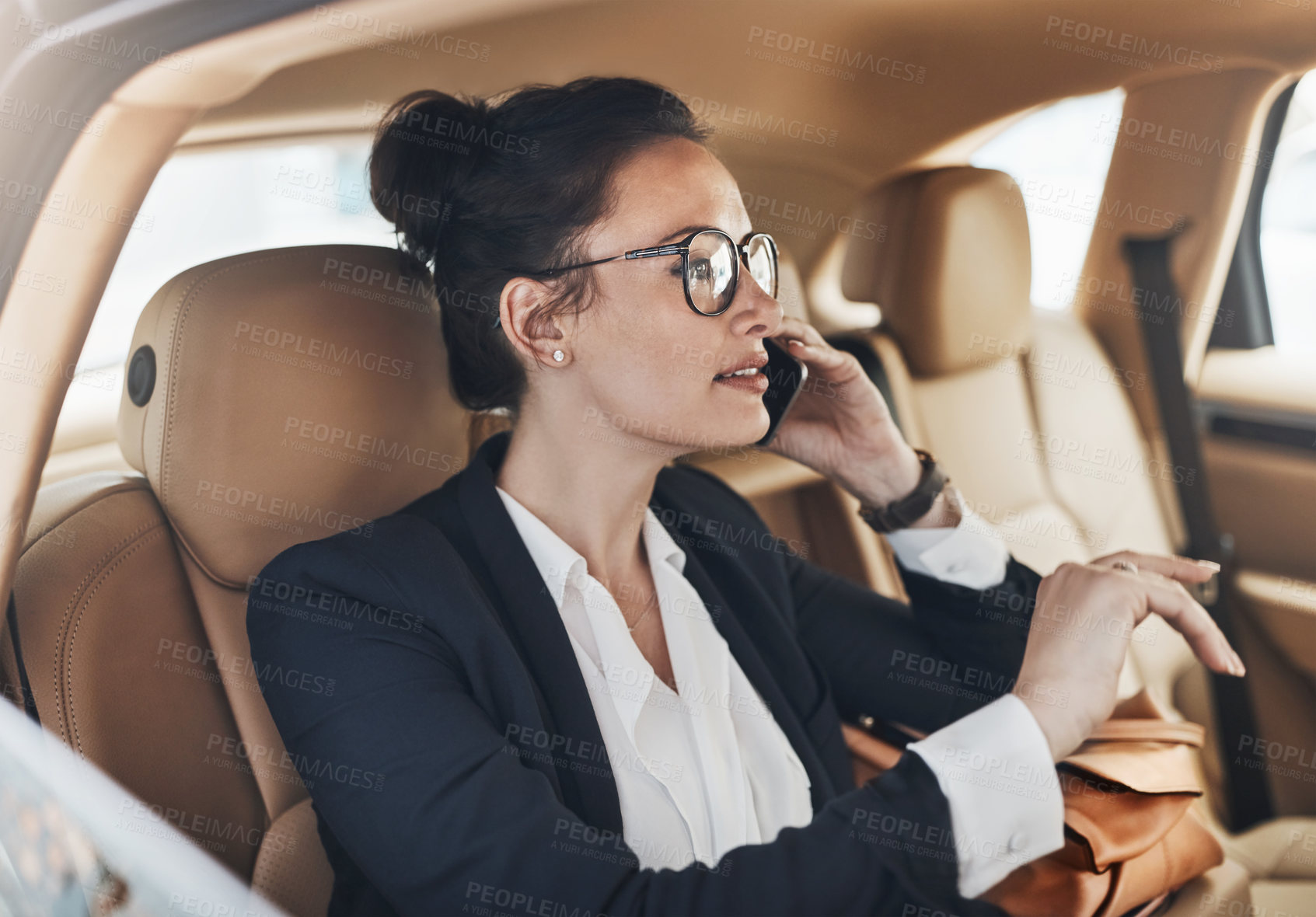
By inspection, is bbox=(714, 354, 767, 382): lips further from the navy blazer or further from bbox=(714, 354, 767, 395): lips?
the navy blazer

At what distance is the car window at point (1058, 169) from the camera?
1976 mm

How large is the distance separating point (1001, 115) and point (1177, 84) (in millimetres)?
385

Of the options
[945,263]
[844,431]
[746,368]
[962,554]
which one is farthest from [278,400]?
[945,263]

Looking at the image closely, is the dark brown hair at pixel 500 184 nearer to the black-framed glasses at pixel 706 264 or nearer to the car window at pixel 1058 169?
the black-framed glasses at pixel 706 264

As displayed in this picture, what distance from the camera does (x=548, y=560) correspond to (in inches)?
43.0

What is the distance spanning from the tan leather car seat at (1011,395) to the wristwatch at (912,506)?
60cm

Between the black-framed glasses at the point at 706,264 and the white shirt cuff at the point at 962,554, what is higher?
the black-framed glasses at the point at 706,264

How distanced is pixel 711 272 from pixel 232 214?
77cm

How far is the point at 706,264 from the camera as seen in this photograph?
1055mm

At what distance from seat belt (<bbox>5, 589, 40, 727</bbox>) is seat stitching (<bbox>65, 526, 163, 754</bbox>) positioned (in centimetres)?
3

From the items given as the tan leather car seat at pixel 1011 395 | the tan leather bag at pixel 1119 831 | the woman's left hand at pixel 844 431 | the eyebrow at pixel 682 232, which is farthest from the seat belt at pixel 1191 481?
the eyebrow at pixel 682 232

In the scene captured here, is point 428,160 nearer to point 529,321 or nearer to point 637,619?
point 529,321

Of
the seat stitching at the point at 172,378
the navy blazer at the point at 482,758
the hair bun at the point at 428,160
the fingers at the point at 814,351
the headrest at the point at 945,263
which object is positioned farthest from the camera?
the headrest at the point at 945,263

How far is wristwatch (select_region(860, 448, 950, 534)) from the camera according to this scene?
1.32 m
